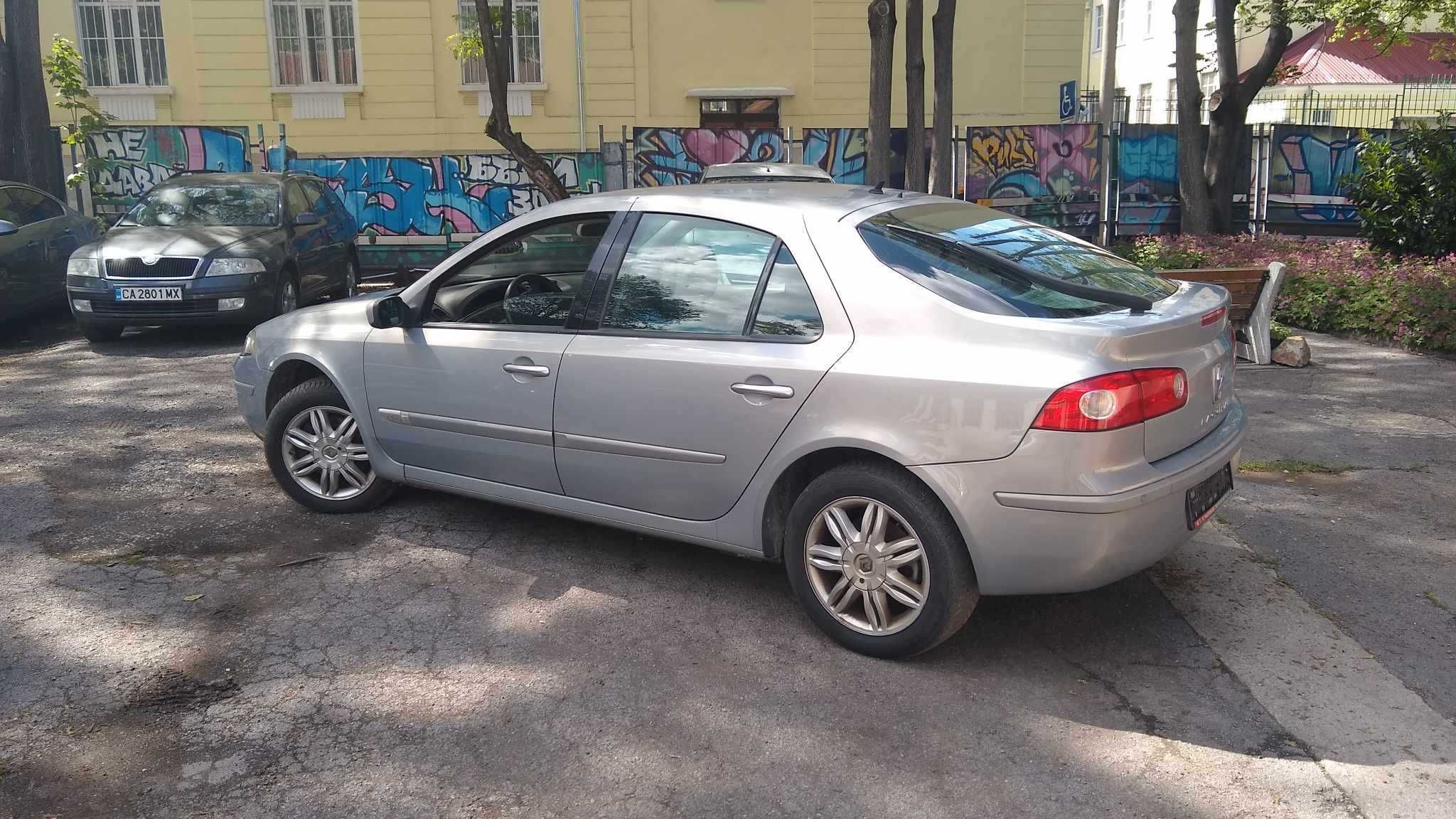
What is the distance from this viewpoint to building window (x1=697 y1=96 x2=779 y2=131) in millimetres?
24719

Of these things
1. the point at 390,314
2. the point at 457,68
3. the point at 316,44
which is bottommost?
the point at 390,314

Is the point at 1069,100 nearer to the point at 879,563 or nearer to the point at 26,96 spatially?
the point at 26,96

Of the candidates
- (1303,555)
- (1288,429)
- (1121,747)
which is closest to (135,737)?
(1121,747)

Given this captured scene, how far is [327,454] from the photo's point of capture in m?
5.75

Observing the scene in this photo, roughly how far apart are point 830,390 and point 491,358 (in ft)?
5.31

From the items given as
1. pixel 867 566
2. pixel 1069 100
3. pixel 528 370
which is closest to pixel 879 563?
pixel 867 566

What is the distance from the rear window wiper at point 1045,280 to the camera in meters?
4.18

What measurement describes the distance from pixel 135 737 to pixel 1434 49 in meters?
18.7

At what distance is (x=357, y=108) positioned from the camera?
24391mm

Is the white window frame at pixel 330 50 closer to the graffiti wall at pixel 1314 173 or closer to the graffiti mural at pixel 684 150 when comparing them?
the graffiti mural at pixel 684 150

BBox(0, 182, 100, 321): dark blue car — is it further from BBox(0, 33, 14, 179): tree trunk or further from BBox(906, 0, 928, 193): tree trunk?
BBox(906, 0, 928, 193): tree trunk

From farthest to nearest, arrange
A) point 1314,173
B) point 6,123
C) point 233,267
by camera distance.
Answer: point 1314,173 → point 6,123 → point 233,267

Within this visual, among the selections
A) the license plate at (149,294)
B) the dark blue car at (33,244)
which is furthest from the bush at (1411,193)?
the dark blue car at (33,244)

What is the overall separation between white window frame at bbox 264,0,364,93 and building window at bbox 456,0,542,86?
2035 mm
